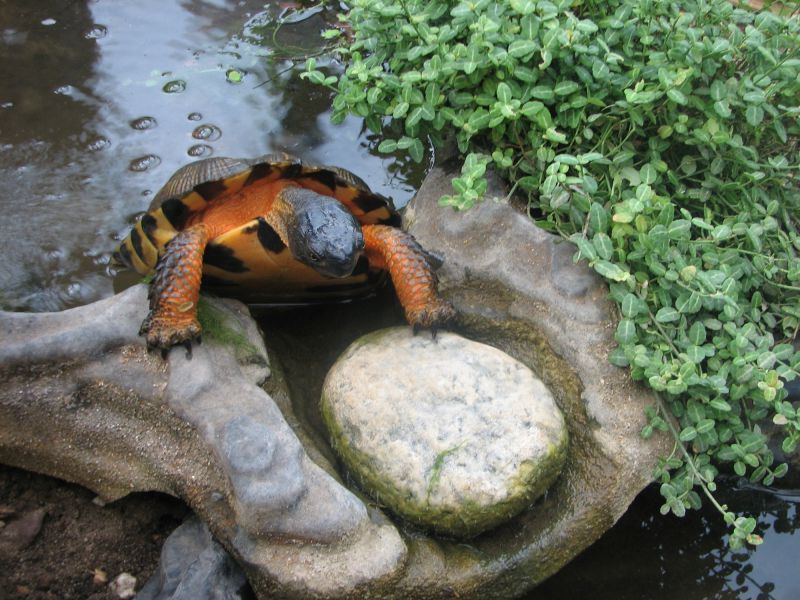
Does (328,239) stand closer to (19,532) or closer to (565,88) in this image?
(565,88)

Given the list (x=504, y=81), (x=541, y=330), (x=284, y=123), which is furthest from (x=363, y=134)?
(x=541, y=330)

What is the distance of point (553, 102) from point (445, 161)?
601 millimetres

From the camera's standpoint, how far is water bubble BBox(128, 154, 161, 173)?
13.0 ft

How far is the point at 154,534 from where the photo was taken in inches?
106

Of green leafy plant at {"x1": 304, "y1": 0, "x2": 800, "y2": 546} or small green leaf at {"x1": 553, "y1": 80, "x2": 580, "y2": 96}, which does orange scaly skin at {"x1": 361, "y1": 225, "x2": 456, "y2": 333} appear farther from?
small green leaf at {"x1": 553, "y1": 80, "x2": 580, "y2": 96}

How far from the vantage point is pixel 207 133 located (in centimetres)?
414

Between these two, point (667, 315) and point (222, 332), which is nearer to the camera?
point (667, 315)

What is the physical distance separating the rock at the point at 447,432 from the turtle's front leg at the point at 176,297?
0.56 meters

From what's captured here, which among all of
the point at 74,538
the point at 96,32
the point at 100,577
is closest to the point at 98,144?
the point at 96,32

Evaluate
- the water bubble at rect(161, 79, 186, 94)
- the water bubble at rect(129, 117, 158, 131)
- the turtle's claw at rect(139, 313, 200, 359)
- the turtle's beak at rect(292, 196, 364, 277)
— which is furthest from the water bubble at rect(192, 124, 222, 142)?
the turtle's claw at rect(139, 313, 200, 359)

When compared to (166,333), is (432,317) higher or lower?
higher

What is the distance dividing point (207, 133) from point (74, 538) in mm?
2320

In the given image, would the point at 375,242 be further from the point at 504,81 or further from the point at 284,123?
the point at 284,123

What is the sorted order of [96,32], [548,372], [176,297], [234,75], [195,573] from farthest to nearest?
[96,32]
[234,75]
[548,372]
[176,297]
[195,573]
